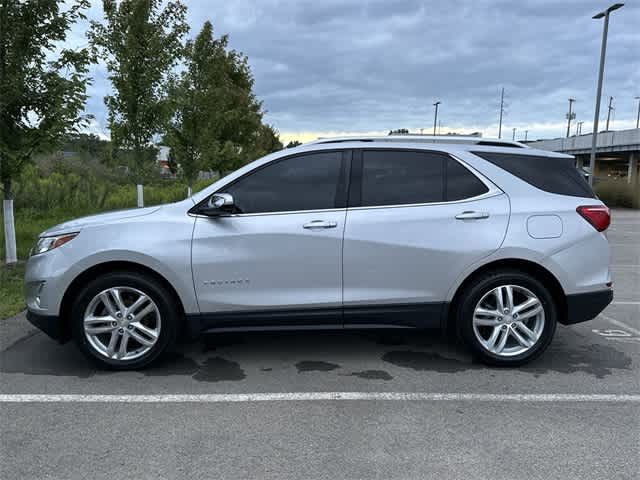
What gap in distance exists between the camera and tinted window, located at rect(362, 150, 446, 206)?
13.1ft

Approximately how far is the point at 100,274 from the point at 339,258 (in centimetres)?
188

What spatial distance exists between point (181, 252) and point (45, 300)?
3.67 ft

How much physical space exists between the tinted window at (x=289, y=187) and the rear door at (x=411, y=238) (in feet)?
0.67

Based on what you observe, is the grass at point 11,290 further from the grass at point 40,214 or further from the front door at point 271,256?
the front door at point 271,256

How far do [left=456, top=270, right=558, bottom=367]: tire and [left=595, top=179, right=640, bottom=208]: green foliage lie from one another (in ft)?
84.2

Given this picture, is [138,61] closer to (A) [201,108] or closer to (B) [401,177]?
(A) [201,108]

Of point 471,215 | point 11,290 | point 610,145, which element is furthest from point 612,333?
point 610,145

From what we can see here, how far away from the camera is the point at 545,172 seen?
4129 mm

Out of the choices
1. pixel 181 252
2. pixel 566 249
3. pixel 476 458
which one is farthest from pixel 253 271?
pixel 566 249

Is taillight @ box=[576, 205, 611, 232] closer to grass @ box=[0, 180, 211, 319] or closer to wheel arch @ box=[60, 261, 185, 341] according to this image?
wheel arch @ box=[60, 261, 185, 341]

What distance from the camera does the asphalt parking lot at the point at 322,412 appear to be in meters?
2.70

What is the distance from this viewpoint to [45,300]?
12.7 ft

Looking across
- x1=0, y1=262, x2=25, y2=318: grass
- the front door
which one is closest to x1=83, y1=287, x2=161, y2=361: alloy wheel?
the front door

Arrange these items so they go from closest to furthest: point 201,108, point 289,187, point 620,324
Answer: point 289,187 < point 620,324 < point 201,108
